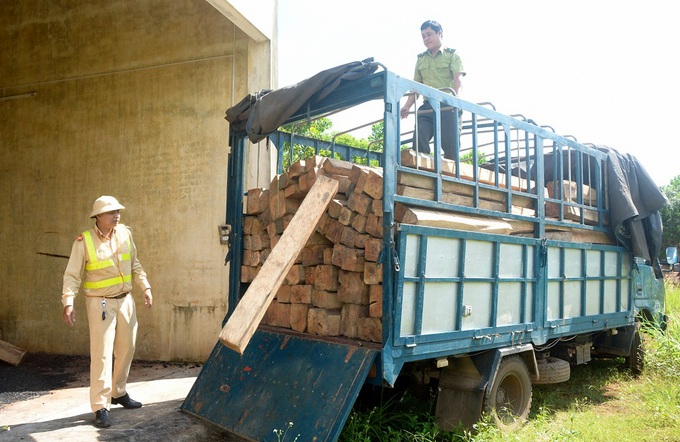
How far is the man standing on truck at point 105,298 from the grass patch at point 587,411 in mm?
2078

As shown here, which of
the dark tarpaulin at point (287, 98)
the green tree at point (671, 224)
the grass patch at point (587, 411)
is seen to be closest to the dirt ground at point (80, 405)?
the grass patch at point (587, 411)

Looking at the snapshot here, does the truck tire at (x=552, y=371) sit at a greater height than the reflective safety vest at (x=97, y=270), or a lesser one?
lesser

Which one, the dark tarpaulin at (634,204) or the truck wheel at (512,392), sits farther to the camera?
the dark tarpaulin at (634,204)

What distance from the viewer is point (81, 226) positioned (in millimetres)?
9047

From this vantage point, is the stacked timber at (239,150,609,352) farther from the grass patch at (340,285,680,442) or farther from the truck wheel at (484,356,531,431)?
the truck wheel at (484,356,531,431)

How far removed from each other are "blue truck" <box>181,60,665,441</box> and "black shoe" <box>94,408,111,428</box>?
0.67 meters

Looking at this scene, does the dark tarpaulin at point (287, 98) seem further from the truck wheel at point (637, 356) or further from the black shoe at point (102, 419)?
the truck wheel at point (637, 356)

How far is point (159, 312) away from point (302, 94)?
488 cm

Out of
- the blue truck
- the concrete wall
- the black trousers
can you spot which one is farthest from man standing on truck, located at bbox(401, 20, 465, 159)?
the concrete wall

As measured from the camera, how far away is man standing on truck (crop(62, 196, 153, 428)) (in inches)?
189

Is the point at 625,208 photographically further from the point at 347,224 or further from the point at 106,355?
the point at 106,355

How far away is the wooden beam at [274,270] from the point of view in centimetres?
375

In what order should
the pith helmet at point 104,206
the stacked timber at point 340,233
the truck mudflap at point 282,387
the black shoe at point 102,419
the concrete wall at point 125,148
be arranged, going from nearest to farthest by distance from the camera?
1. the truck mudflap at point 282,387
2. the stacked timber at point 340,233
3. the black shoe at point 102,419
4. the pith helmet at point 104,206
5. the concrete wall at point 125,148

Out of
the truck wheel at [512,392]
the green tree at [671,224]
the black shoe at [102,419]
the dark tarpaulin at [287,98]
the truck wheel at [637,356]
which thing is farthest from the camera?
the green tree at [671,224]
